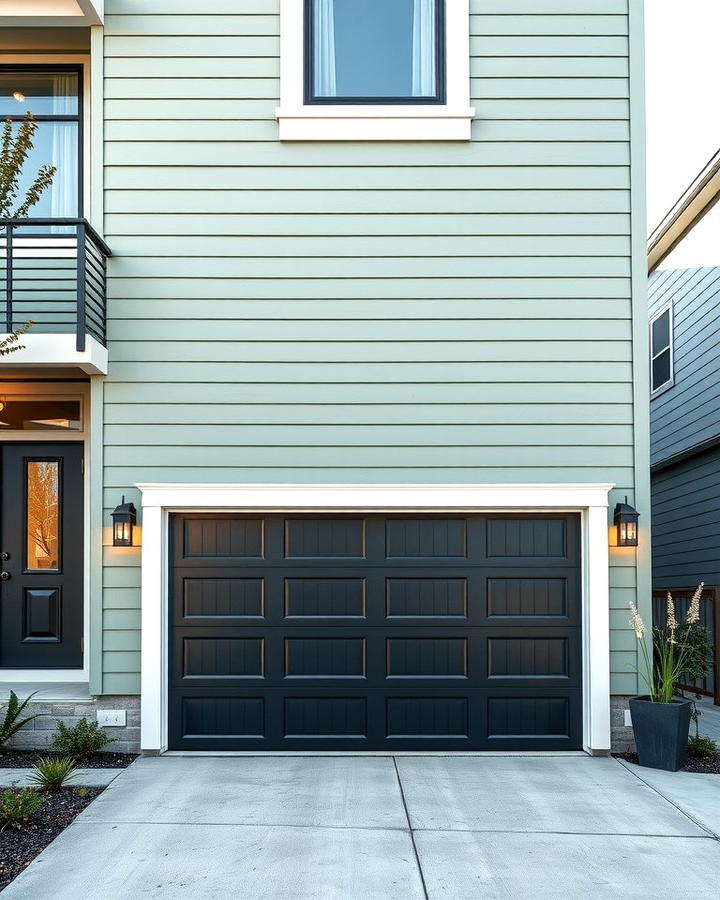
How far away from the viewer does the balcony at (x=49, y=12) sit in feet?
21.4

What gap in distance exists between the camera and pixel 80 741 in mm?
6191

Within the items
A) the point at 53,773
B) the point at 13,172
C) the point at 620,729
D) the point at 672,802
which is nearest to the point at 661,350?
the point at 620,729

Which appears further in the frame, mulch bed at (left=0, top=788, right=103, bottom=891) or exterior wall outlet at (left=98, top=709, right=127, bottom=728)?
exterior wall outlet at (left=98, top=709, right=127, bottom=728)

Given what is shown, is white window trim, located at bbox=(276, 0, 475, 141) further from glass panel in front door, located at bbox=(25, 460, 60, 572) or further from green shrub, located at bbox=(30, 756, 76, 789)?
green shrub, located at bbox=(30, 756, 76, 789)

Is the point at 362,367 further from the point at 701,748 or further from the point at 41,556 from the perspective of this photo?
the point at 701,748

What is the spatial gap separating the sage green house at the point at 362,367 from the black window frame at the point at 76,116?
435 millimetres

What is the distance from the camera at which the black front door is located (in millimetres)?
7293

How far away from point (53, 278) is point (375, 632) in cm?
381

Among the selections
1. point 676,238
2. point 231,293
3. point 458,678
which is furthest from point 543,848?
point 676,238

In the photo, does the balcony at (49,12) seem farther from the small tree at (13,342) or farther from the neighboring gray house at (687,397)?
the neighboring gray house at (687,397)

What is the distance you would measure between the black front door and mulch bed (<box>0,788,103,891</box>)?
2.05 metres

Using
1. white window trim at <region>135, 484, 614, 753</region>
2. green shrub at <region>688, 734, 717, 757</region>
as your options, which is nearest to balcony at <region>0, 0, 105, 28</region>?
white window trim at <region>135, 484, 614, 753</region>

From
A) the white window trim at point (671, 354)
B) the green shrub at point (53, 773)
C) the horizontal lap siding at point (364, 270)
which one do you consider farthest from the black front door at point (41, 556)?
the white window trim at point (671, 354)

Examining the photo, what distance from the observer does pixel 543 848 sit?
4520 mm
